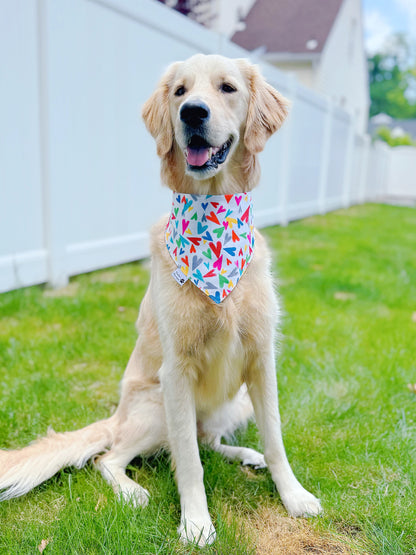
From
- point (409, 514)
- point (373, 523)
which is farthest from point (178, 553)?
point (409, 514)

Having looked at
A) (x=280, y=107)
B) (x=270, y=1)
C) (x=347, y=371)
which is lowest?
(x=347, y=371)

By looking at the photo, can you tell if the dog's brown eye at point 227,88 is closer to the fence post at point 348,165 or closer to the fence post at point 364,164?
the fence post at point 348,165

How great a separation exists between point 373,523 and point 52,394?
1595 millimetres

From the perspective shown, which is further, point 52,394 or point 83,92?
point 83,92

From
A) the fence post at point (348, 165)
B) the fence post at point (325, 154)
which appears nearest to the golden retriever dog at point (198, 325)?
the fence post at point (325, 154)

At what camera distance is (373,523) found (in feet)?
5.44

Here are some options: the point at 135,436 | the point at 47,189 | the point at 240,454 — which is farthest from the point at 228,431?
the point at 47,189

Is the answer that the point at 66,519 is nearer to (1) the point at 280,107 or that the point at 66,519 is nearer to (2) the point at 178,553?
(2) the point at 178,553

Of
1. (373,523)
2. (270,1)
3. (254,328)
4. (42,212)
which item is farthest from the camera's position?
(270,1)

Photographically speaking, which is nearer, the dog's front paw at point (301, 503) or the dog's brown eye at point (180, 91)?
the dog's front paw at point (301, 503)

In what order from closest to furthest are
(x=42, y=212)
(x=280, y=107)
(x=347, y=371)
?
1. (x=280, y=107)
2. (x=347, y=371)
3. (x=42, y=212)

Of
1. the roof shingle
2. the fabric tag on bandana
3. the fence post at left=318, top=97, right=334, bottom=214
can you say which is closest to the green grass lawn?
the fabric tag on bandana

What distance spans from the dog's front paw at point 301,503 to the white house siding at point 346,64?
1323 centimetres

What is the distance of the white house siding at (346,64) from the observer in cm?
1492
